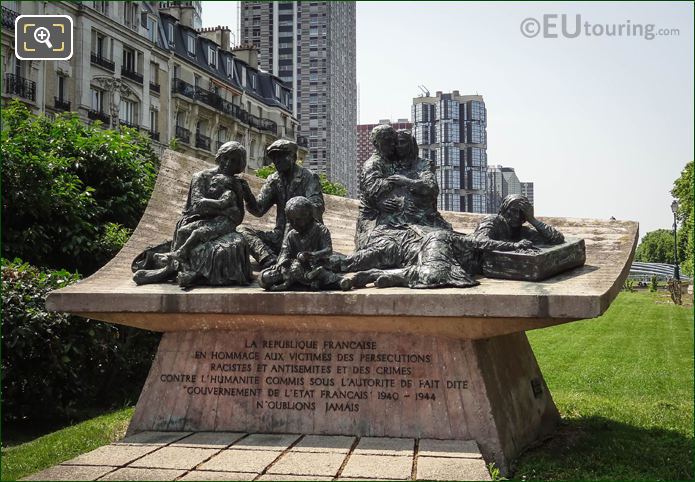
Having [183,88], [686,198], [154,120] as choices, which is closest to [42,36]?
[154,120]

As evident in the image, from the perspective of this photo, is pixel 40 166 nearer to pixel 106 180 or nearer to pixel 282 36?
pixel 106 180

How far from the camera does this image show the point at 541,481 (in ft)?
19.9

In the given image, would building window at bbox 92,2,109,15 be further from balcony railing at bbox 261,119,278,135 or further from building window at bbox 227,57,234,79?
balcony railing at bbox 261,119,278,135

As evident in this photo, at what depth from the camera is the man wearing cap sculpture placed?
8.36 metres

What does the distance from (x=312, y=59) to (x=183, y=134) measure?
39.5 metres

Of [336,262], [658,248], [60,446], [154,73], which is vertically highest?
[154,73]

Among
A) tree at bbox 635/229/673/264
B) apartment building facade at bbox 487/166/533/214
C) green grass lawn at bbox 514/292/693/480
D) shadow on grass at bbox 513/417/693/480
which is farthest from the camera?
tree at bbox 635/229/673/264

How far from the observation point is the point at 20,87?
2552 centimetres

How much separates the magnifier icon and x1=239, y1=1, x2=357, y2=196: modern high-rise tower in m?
58.6

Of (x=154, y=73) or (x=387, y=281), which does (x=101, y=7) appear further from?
(x=387, y=281)

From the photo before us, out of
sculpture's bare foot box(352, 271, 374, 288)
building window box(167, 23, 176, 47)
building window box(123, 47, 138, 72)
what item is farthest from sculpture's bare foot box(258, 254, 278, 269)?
building window box(167, 23, 176, 47)

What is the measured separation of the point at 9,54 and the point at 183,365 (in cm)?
2244

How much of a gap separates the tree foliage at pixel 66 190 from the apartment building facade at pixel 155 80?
27.6 feet

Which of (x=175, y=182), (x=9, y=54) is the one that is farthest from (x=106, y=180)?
(x=9, y=54)
